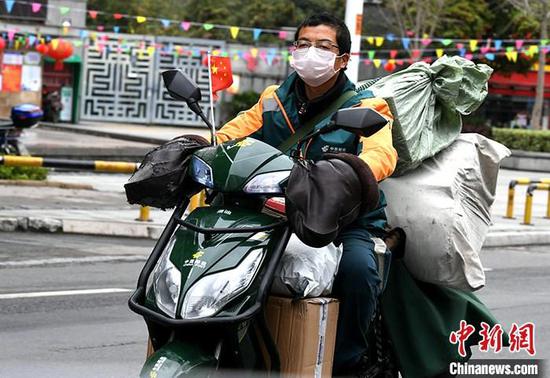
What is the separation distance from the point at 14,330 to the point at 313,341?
3.37 m

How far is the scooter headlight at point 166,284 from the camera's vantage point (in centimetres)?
388

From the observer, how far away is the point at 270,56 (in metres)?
32.0

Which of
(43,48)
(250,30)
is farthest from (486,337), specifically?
(43,48)

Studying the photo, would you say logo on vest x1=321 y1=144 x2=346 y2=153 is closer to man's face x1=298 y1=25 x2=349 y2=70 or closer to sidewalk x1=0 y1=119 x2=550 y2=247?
man's face x1=298 y1=25 x2=349 y2=70

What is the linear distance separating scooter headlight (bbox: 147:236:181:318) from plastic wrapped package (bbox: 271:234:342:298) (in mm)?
396

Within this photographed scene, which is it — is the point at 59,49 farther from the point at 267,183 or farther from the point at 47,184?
the point at 267,183

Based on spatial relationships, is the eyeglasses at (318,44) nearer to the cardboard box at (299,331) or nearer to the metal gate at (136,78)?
the cardboard box at (299,331)

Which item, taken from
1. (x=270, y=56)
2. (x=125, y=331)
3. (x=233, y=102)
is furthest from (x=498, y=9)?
(x=125, y=331)

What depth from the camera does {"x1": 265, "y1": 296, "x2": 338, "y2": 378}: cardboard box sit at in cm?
408

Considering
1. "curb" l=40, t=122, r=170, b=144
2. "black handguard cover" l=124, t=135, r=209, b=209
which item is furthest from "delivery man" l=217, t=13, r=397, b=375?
"curb" l=40, t=122, r=170, b=144

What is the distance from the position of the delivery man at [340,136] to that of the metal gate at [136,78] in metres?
33.4

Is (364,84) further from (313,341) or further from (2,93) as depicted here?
(2,93)

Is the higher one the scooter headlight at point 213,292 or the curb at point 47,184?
the scooter headlight at point 213,292

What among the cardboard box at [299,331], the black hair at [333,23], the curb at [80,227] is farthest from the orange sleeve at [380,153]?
the curb at [80,227]
